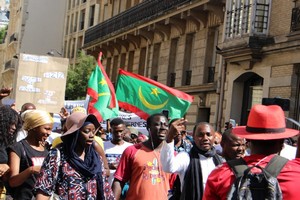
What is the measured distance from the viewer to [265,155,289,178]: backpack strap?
394 centimetres

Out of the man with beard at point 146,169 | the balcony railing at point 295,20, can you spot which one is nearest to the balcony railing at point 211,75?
the balcony railing at point 295,20

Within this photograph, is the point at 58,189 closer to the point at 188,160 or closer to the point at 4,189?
the point at 4,189

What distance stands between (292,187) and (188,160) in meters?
2.81

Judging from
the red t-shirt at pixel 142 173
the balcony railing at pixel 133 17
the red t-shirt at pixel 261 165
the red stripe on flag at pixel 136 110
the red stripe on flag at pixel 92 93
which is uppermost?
the balcony railing at pixel 133 17

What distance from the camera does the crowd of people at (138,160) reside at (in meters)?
4.07

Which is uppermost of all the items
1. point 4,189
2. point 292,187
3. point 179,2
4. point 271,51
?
point 179,2

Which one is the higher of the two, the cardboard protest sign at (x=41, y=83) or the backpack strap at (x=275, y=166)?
the cardboard protest sign at (x=41, y=83)

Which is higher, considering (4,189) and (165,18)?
(165,18)

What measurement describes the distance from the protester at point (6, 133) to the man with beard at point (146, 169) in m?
1.09

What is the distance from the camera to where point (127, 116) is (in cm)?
1819

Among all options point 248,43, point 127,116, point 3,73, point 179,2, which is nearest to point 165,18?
point 179,2

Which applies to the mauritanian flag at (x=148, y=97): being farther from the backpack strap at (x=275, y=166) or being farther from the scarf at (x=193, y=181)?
the backpack strap at (x=275, y=166)

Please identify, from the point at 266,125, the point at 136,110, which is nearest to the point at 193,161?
the point at 266,125

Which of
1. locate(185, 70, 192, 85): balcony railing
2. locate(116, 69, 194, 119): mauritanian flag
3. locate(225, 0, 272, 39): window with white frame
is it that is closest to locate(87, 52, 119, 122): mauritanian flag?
locate(116, 69, 194, 119): mauritanian flag
